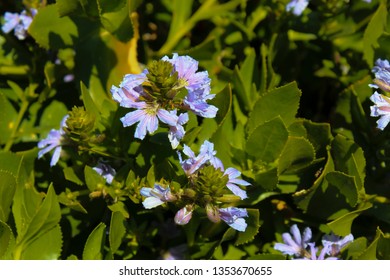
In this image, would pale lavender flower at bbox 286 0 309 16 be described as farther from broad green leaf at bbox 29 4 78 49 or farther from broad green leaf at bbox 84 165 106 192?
broad green leaf at bbox 84 165 106 192

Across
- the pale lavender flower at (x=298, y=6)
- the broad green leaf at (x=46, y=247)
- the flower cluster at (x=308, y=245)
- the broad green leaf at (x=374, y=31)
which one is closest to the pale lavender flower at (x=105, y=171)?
the broad green leaf at (x=46, y=247)

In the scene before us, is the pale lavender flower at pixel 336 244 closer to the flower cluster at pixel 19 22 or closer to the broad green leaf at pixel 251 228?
the broad green leaf at pixel 251 228

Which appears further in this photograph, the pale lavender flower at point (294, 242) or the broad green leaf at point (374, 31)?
the broad green leaf at point (374, 31)

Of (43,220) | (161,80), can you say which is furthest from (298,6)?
(43,220)

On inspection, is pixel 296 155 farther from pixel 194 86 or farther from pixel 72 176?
pixel 72 176

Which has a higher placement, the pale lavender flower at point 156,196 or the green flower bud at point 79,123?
the green flower bud at point 79,123

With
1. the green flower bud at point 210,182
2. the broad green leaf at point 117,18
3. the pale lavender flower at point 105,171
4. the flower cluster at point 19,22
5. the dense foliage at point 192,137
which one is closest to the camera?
the green flower bud at point 210,182

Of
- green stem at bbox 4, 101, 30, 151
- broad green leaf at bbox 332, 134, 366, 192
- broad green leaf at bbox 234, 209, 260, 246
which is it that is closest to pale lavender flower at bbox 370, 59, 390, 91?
broad green leaf at bbox 332, 134, 366, 192
